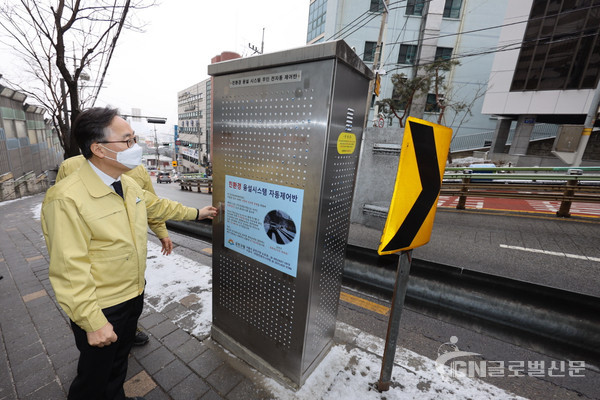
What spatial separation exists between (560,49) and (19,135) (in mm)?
38568

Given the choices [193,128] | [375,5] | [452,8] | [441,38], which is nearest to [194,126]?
[193,128]

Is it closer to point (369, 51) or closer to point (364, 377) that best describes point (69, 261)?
point (364, 377)

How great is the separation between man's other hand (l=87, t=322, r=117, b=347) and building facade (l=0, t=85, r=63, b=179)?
20.4 m

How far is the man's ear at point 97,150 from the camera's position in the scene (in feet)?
5.05

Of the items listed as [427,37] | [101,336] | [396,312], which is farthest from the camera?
[427,37]

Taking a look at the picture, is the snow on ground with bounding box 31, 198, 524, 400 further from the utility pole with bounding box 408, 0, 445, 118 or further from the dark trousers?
the utility pole with bounding box 408, 0, 445, 118

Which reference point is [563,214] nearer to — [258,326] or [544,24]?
[258,326]

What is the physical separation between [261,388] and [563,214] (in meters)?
8.99

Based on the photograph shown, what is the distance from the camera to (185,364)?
2.27 m

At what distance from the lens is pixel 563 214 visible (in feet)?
22.2

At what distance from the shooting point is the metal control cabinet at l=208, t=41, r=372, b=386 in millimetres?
1652

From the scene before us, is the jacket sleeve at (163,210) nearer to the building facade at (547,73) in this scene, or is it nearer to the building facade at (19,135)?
the building facade at (19,135)

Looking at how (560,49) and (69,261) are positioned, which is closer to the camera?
(69,261)

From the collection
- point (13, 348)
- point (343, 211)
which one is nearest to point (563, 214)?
point (343, 211)
